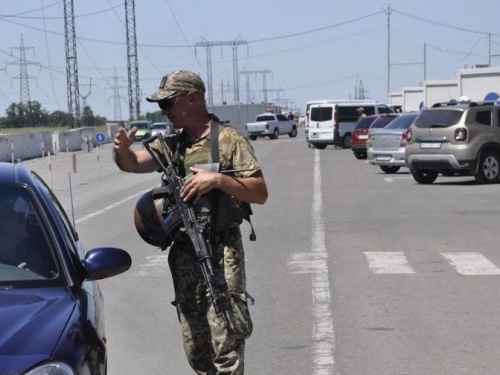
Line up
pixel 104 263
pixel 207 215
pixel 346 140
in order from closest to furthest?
pixel 104 263
pixel 207 215
pixel 346 140

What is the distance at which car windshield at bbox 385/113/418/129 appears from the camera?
98.8 ft

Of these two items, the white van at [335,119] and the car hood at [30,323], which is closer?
the car hood at [30,323]

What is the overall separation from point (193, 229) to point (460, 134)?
64.1ft

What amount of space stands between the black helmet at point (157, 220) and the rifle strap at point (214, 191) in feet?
0.55

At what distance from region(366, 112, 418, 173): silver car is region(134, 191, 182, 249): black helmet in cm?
2383

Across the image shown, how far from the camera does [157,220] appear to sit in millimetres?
5355

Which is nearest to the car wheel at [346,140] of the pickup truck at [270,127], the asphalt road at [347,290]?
the pickup truck at [270,127]

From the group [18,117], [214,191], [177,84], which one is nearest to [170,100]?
[177,84]

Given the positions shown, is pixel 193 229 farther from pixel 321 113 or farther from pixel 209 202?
pixel 321 113

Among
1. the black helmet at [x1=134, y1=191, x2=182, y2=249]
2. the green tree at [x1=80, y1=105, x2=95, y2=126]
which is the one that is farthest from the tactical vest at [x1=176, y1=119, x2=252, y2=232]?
the green tree at [x1=80, y1=105, x2=95, y2=126]

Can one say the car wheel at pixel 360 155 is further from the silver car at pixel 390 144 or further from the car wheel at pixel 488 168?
the car wheel at pixel 488 168

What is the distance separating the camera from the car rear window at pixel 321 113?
165 ft

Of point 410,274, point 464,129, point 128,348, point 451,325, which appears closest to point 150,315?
point 128,348

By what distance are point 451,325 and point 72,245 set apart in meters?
4.05
